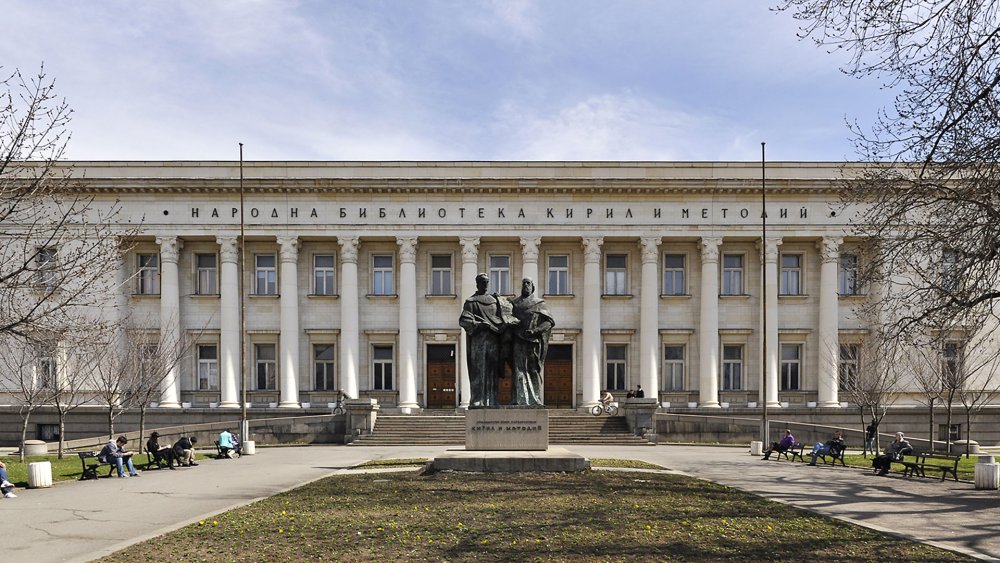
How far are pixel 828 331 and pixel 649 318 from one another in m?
9.89

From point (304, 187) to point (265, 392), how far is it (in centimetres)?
1183

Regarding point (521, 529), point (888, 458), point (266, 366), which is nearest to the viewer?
point (521, 529)

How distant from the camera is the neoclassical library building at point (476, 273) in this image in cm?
4350

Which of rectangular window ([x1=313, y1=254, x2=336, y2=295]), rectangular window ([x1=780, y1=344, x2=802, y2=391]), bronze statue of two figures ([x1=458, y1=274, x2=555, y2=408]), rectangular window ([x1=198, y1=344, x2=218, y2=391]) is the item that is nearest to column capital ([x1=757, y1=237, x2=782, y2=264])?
rectangular window ([x1=780, y1=344, x2=802, y2=391])

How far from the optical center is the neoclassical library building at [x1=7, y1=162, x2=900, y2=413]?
43500 millimetres

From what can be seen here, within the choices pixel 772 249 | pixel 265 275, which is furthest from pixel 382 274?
pixel 772 249

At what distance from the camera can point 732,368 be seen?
4575 centimetres

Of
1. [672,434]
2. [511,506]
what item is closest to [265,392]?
[672,434]

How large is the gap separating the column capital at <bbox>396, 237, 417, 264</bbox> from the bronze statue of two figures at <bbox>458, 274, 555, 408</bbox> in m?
23.6

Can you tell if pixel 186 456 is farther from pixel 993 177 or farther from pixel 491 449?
pixel 993 177

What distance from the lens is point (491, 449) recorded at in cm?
2034

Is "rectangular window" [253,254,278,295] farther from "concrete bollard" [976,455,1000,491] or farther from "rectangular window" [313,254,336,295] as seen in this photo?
"concrete bollard" [976,455,1000,491]

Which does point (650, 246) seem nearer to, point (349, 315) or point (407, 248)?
point (407, 248)

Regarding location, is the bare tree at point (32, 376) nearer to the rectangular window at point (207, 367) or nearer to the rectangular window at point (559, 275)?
the rectangular window at point (207, 367)
